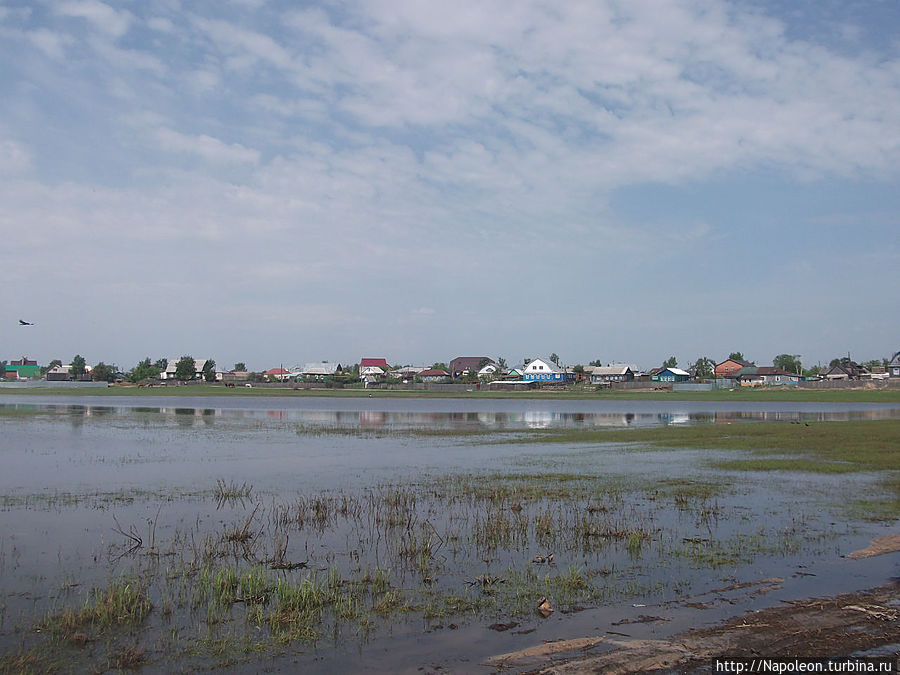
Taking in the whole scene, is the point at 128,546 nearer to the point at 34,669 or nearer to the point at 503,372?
the point at 34,669

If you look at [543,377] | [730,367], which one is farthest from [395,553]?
[730,367]

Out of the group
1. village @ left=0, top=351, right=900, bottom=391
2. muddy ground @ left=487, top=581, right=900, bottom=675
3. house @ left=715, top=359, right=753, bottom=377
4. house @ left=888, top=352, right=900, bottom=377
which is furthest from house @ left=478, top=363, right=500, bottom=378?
muddy ground @ left=487, top=581, right=900, bottom=675

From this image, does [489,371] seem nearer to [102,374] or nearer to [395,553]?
[102,374]

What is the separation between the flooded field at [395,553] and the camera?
10.2m

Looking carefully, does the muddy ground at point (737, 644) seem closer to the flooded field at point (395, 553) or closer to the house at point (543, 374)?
the flooded field at point (395, 553)

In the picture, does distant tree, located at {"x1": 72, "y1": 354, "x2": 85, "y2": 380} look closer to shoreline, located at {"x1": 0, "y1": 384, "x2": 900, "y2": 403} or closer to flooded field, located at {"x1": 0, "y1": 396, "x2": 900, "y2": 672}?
shoreline, located at {"x1": 0, "y1": 384, "x2": 900, "y2": 403}

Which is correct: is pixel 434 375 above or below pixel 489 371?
below

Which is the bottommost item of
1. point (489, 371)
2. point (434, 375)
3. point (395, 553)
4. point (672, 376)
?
point (395, 553)

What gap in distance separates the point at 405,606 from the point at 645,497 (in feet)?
38.6

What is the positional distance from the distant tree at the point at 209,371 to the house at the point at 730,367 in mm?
135419

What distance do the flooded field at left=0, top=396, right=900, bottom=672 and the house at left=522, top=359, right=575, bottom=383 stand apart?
414 feet

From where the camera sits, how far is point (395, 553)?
14.9m

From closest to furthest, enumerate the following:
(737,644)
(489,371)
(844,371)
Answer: (737,644)
(844,371)
(489,371)

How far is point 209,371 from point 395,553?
18240 cm
